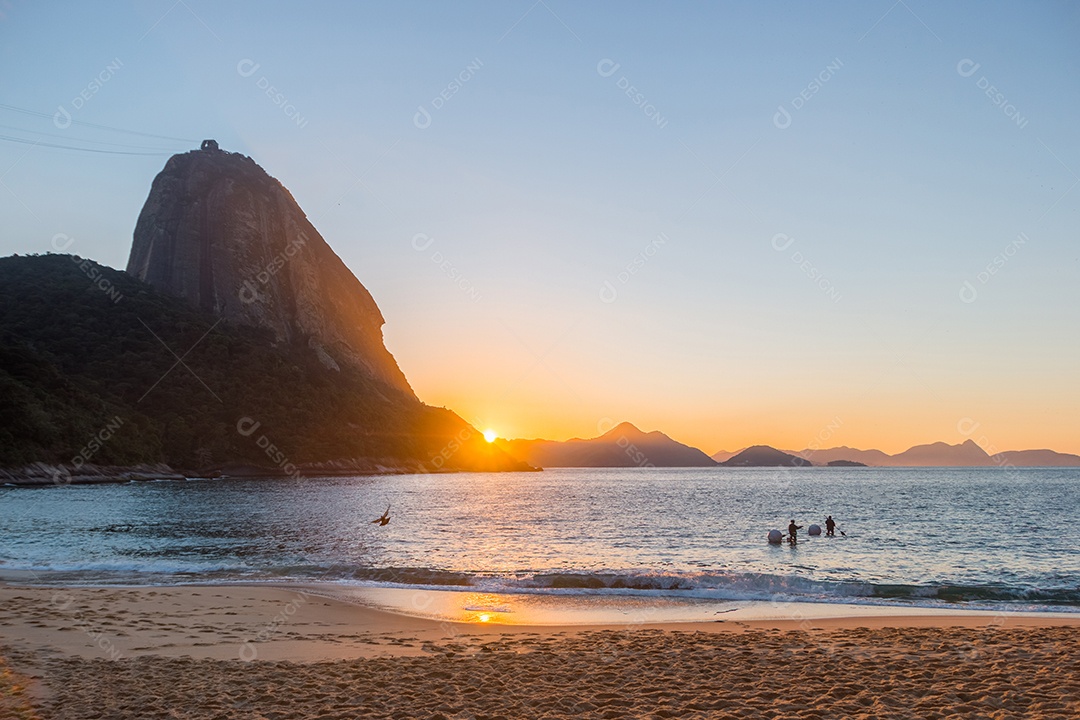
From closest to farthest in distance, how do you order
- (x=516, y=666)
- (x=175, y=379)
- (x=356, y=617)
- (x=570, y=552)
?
(x=516, y=666)
(x=356, y=617)
(x=570, y=552)
(x=175, y=379)

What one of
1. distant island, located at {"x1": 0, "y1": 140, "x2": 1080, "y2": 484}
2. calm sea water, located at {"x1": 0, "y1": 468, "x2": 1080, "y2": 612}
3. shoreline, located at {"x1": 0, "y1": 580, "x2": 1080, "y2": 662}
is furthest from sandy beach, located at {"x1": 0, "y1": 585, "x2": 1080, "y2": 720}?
distant island, located at {"x1": 0, "y1": 140, "x2": 1080, "y2": 484}

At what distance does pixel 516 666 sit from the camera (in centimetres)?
1065

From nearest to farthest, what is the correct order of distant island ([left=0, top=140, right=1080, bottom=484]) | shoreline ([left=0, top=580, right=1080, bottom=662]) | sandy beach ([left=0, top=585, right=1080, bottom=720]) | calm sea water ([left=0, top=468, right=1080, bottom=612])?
sandy beach ([left=0, top=585, right=1080, bottom=720]), shoreline ([left=0, top=580, right=1080, bottom=662]), calm sea water ([left=0, top=468, right=1080, bottom=612]), distant island ([left=0, top=140, right=1080, bottom=484])

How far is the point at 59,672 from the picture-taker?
32.4 feet

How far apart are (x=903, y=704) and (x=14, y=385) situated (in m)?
113

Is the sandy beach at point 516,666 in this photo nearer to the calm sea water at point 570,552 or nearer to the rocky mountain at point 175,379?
the calm sea water at point 570,552

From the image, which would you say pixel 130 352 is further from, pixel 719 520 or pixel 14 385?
pixel 719 520

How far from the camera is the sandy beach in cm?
831

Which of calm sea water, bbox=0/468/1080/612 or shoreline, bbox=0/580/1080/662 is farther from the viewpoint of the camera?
calm sea water, bbox=0/468/1080/612

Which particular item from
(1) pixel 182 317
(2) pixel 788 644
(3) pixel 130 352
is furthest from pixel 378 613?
(1) pixel 182 317

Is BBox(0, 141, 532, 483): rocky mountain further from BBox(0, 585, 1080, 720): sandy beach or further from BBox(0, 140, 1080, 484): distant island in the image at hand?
BBox(0, 585, 1080, 720): sandy beach

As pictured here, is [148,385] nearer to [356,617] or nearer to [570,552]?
[570,552]

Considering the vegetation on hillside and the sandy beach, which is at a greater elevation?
the vegetation on hillside

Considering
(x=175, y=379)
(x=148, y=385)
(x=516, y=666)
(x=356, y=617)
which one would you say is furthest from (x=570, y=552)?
(x=175, y=379)
